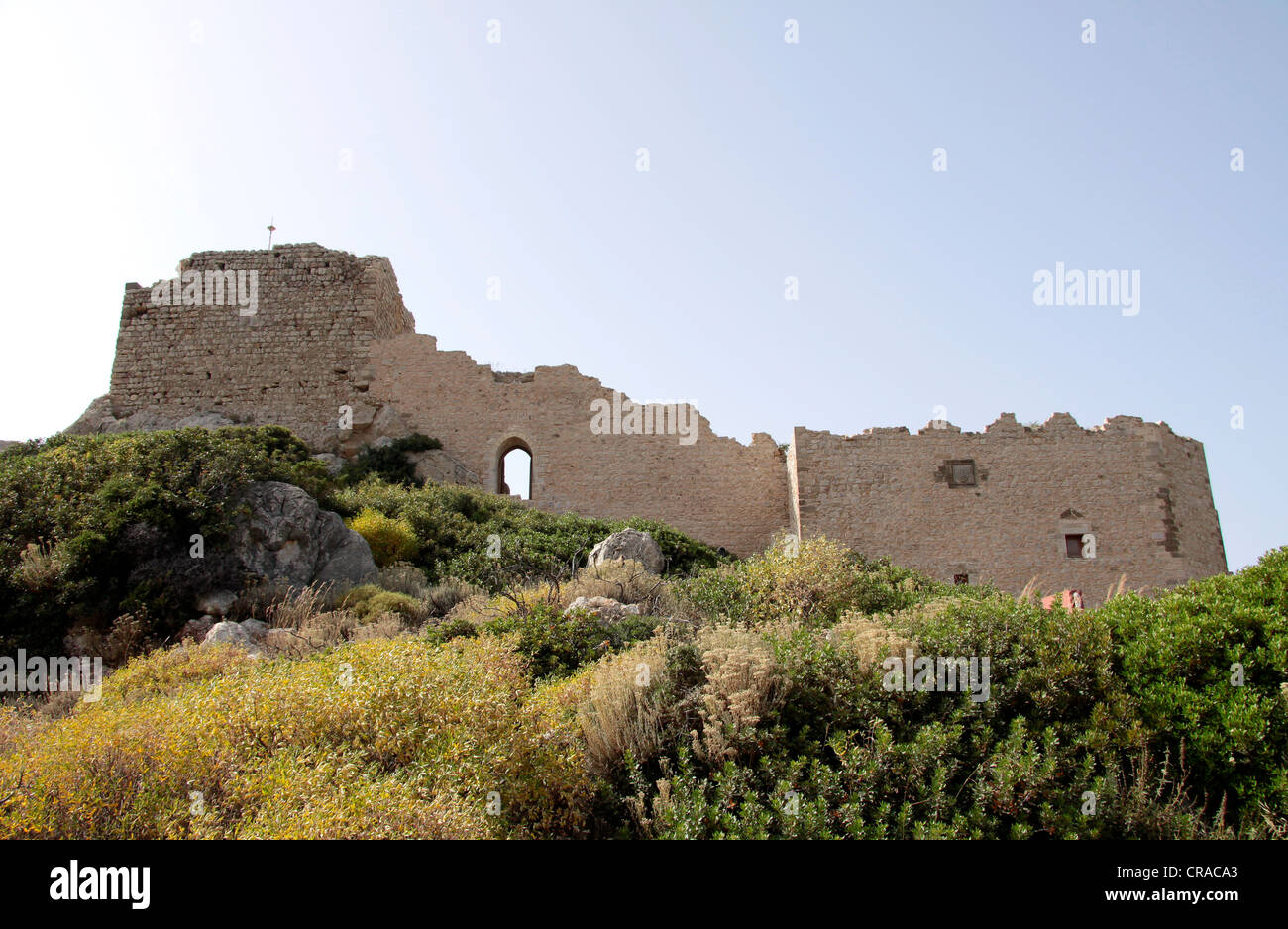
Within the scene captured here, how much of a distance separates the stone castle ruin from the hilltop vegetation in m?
9.02

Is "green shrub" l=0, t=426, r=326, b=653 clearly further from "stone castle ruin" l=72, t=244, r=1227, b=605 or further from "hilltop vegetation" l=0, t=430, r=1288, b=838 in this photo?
"stone castle ruin" l=72, t=244, r=1227, b=605

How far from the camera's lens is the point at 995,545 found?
16.2 m

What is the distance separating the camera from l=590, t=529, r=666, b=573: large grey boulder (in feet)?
42.4

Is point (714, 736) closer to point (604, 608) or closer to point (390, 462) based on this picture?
point (604, 608)

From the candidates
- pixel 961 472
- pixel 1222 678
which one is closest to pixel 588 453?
pixel 961 472

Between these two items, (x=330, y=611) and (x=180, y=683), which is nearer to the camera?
(x=180, y=683)

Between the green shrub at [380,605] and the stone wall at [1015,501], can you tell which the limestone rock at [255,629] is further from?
the stone wall at [1015,501]

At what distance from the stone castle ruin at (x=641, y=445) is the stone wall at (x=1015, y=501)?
0.04 metres

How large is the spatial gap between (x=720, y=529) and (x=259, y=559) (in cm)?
941

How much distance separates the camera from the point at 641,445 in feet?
59.8

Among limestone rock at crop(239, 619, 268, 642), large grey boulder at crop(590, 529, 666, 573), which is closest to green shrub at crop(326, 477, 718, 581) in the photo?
large grey boulder at crop(590, 529, 666, 573)

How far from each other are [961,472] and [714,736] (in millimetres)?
12502
